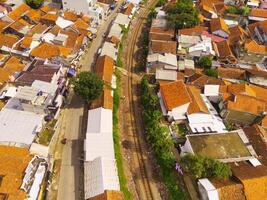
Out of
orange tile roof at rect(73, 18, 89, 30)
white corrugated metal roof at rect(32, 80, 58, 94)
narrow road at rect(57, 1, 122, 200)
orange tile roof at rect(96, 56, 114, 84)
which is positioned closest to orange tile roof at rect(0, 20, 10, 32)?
orange tile roof at rect(73, 18, 89, 30)

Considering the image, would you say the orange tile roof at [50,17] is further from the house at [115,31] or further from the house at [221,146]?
the house at [221,146]

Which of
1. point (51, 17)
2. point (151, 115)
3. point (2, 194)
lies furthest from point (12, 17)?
point (2, 194)

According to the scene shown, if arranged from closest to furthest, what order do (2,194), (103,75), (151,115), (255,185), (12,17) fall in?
(2,194) < (255,185) < (151,115) < (103,75) < (12,17)

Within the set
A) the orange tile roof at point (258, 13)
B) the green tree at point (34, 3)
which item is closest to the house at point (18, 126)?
the green tree at point (34, 3)

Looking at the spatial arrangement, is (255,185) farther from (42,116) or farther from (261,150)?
(42,116)

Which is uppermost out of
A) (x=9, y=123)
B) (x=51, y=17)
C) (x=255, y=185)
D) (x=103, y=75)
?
(x=51, y=17)

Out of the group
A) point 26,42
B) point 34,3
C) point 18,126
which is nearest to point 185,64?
point 26,42

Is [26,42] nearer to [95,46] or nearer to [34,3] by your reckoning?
[95,46]
